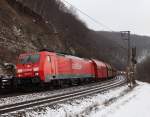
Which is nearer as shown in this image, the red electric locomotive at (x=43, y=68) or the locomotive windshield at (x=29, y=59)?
the red electric locomotive at (x=43, y=68)

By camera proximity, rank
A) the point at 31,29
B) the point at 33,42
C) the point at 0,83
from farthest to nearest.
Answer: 1. the point at 31,29
2. the point at 33,42
3. the point at 0,83

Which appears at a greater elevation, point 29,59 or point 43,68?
point 29,59

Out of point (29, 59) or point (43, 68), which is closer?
point (43, 68)

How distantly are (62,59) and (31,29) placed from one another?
1779cm

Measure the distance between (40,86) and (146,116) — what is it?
11418 millimetres

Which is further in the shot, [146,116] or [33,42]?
[33,42]

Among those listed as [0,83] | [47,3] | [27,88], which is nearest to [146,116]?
[0,83]

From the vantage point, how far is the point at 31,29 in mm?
45719

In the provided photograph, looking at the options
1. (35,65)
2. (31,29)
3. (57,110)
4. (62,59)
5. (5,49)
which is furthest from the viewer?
(31,29)

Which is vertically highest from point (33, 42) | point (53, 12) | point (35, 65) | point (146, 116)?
point (53, 12)

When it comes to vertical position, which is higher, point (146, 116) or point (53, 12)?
point (53, 12)

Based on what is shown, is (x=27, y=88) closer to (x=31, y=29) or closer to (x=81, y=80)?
(x=81, y=80)

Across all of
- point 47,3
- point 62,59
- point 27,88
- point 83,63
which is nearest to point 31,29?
point 83,63

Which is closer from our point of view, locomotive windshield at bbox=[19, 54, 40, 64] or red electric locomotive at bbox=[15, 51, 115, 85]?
red electric locomotive at bbox=[15, 51, 115, 85]
